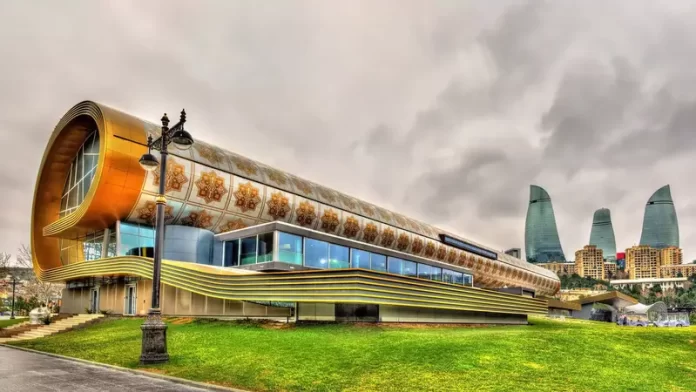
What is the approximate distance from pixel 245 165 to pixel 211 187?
5.25 meters

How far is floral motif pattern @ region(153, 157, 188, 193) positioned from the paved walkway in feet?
59.9

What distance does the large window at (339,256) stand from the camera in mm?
36594

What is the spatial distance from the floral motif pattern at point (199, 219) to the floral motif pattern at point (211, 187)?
3.68 feet

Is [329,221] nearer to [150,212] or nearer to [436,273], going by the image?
[436,273]

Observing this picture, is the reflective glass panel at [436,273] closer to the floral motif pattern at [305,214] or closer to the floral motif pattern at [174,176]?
the floral motif pattern at [305,214]

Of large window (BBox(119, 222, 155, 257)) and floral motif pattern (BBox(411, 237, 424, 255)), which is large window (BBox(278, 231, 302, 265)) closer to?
large window (BBox(119, 222, 155, 257))

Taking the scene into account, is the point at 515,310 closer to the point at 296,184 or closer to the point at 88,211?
the point at 296,184

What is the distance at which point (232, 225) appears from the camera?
39.4 meters

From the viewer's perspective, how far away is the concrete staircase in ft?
95.3

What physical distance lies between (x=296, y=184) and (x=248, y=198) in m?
7.48

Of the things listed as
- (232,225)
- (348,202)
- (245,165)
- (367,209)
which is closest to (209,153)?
(245,165)

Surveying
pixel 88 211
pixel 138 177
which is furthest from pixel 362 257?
pixel 88 211

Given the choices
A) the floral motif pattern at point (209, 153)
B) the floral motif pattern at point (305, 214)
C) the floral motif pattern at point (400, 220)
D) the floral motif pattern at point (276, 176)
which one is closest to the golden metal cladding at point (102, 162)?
the floral motif pattern at point (209, 153)

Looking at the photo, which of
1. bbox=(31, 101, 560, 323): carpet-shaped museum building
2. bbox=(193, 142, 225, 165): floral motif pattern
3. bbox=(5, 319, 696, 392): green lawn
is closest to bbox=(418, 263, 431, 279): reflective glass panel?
bbox=(31, 101, 560, 323): carpet-shaped museum building
